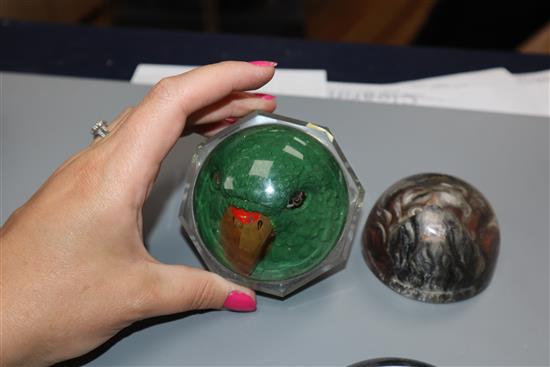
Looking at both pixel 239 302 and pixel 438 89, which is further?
pixel 438 89

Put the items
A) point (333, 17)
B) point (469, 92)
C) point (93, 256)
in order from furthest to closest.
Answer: point (333, 17) → point (469, 92) → point (93, 256)

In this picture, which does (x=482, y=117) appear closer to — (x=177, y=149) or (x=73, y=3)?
(x=177, y=149)

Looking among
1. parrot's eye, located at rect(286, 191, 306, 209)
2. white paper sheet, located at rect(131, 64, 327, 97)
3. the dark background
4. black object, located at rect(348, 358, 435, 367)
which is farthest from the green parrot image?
the dark background

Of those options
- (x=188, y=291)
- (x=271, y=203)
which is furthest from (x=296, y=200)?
(x=188, y=291)

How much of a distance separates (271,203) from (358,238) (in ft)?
0.56

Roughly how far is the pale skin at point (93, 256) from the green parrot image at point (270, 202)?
51mm

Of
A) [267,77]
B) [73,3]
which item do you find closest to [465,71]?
[267,77]

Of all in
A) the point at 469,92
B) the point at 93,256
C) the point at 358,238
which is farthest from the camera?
the point at 469,92

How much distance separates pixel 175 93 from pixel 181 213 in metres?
0.12

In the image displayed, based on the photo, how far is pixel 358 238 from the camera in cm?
67

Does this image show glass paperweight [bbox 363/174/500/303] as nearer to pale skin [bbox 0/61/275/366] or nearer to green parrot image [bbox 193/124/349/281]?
green parrot image [bbox 193/124/349/281]

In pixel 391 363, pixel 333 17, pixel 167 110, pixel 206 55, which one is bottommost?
pixel 333 17

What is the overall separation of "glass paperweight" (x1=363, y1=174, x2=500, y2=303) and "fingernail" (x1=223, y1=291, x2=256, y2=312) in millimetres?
140

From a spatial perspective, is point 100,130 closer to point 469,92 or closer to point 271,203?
point 271,203
